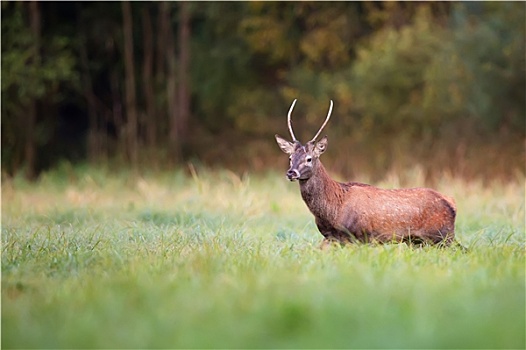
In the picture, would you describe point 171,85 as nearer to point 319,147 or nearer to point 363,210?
point 319,147

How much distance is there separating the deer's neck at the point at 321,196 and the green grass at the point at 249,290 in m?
0.32

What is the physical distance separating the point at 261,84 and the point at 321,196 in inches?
820

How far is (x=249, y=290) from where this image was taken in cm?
620

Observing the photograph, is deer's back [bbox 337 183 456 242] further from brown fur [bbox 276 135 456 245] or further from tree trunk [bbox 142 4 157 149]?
tree trunk [bbox 142 4 157 149]

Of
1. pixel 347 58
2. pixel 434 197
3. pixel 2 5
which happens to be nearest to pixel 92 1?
pixel 2 5

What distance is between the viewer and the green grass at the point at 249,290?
5367 millimetres

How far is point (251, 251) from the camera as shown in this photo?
813 centimetres

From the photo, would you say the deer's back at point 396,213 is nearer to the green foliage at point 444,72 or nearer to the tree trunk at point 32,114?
the green foliage at point 444,72

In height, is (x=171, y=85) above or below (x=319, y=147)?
below

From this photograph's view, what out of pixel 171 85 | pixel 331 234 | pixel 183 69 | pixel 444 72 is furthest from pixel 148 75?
pixel 331 234

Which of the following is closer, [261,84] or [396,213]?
[396,213]

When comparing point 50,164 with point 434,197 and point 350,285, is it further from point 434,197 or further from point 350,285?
point 350,285

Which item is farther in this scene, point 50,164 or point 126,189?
point 50,164

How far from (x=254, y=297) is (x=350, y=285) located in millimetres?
704
